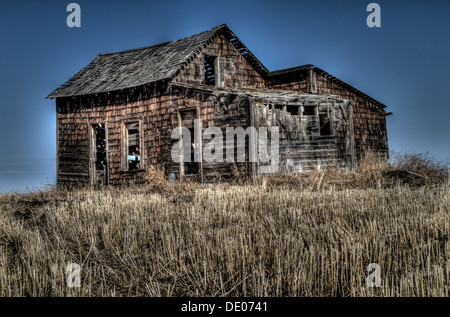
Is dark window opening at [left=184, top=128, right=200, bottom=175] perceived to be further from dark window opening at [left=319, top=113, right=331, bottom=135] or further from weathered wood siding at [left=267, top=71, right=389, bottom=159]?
weathered wood siding at [left=267, top=71, right=389, bottom=159]

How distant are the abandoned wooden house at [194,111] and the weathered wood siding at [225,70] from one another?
5 cm

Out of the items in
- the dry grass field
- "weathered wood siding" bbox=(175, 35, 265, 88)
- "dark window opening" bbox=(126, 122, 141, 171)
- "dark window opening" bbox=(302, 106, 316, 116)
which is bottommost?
the dry grass field

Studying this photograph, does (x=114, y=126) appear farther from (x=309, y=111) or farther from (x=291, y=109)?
(x=309, y=111)

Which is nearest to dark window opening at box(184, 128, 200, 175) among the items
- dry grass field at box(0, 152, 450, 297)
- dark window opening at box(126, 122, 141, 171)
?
dark window opening at box(126, 122, 141, 171)

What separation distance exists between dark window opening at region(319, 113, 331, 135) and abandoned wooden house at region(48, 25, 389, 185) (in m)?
0.04

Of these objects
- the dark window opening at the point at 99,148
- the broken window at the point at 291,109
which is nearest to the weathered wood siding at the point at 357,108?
the broken window at the point at 291,109

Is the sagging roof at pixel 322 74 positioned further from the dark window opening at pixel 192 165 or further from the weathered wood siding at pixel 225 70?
the dark window opening at pixel 192 165

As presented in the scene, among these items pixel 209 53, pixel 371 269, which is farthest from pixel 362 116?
pixel 371 269

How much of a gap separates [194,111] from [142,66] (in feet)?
17.2

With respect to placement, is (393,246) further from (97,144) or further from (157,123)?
(97,144)

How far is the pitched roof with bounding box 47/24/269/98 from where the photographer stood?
56.3 feet

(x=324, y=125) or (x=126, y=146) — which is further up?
(x=324, y=125)

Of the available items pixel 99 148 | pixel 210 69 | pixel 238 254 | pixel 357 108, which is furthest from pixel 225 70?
pixel 238 254

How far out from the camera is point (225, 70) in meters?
19.0
